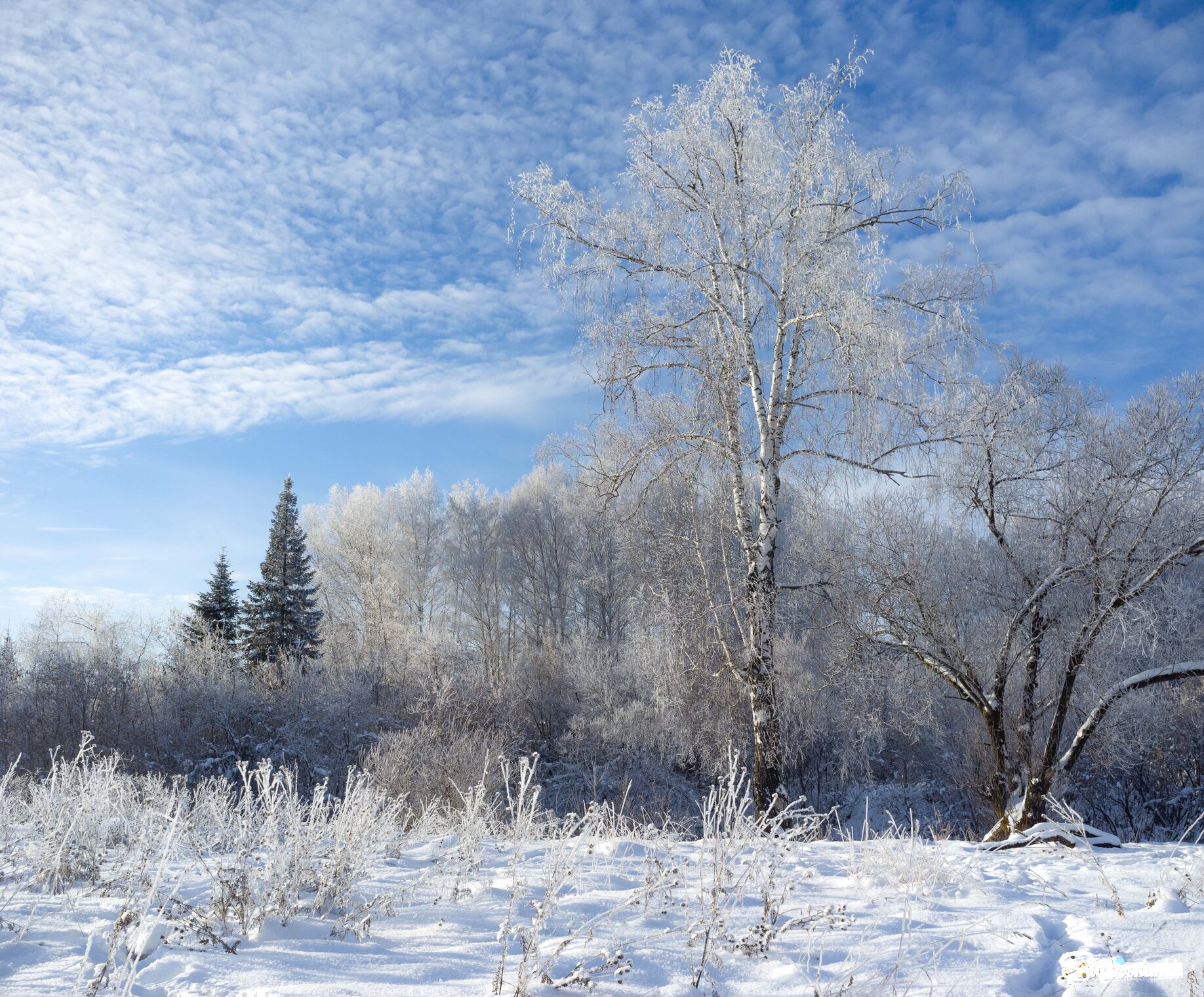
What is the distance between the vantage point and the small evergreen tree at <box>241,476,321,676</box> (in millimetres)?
28609

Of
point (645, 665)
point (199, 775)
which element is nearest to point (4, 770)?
point (199, 775)

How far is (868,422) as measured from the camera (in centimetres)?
846

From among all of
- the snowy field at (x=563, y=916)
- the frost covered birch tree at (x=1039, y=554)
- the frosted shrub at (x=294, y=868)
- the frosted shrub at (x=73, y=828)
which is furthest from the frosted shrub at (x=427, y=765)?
the frosted shrub at (x=294, y=868)

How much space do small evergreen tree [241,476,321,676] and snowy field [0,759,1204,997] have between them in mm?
24766

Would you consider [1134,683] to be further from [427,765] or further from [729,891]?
[427,765]

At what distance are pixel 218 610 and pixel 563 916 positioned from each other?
29.2m

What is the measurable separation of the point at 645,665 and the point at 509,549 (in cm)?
2543

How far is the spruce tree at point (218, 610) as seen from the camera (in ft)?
94.0

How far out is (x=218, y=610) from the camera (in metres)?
29.1

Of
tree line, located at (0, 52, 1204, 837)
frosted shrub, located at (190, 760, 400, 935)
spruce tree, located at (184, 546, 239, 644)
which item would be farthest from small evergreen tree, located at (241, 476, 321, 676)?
frosted shrub, located at (190, 760, 400, 935)

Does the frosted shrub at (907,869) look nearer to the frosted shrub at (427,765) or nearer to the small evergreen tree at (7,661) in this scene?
the frosted shrub at (427,765)

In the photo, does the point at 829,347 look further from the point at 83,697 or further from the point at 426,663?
the point at 83,697

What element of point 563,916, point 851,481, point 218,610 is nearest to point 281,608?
point 218,610

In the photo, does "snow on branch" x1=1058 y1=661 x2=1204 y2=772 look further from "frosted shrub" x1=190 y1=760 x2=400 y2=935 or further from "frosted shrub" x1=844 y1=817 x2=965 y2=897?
"frosted shrub" x1=190 y1=760 x2=400 y2=935
